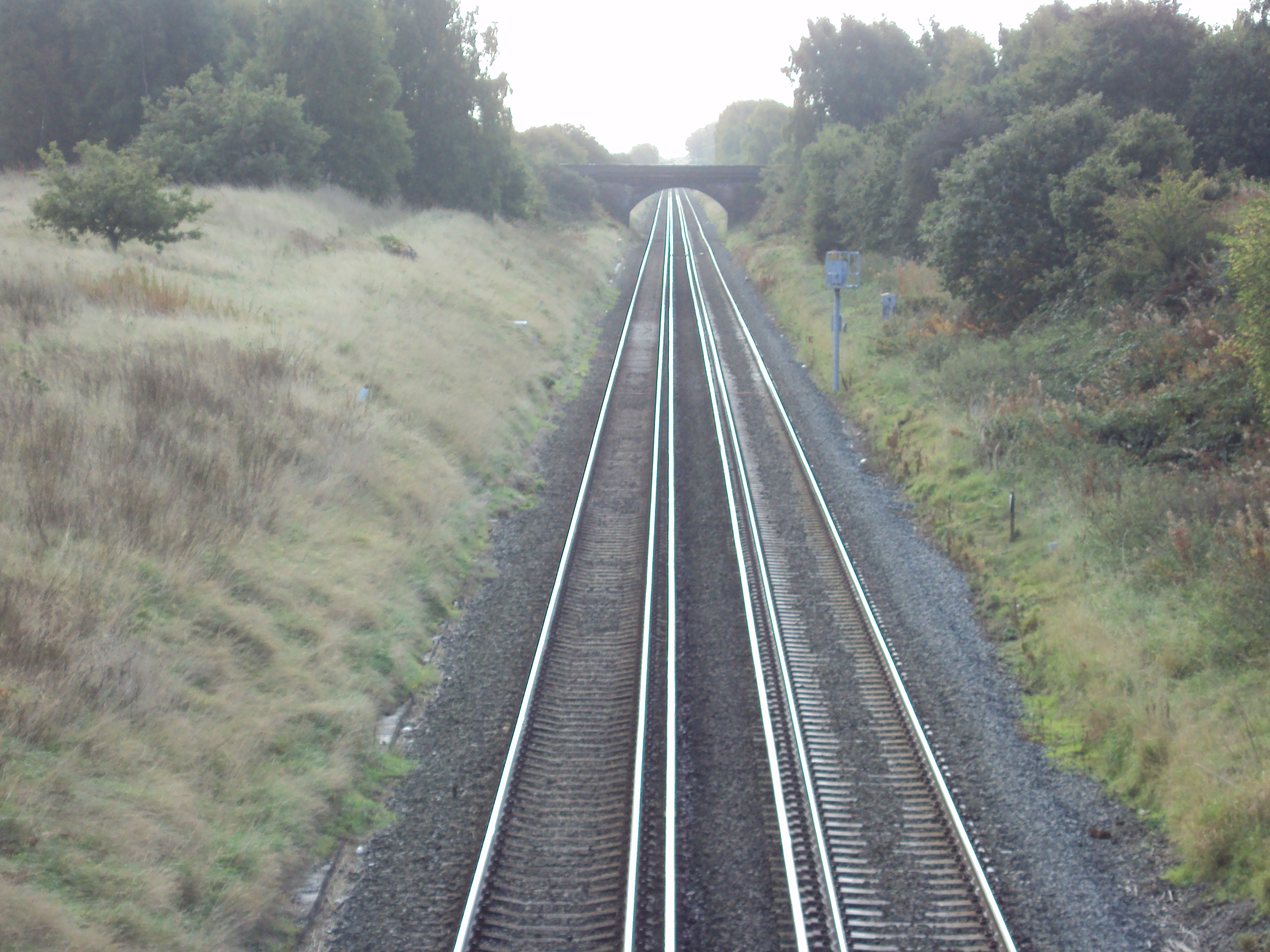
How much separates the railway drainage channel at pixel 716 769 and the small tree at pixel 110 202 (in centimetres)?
1242

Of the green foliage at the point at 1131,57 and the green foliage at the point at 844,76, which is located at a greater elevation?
the green foliage at the point at 844,76

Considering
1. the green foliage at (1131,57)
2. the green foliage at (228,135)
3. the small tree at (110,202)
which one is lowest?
the small tree at (110,202)

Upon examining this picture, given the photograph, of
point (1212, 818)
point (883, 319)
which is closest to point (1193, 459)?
point (1212, 818)

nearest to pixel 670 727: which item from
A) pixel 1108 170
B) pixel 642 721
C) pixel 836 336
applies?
pixel 642 721

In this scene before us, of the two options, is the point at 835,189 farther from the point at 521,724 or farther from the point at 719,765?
the point at 719,765

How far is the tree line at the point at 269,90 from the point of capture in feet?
111

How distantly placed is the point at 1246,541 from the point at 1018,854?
14.5 feet

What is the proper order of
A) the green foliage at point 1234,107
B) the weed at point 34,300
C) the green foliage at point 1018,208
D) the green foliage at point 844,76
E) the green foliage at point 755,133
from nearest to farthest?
the weed at point 34,300
the green foliage at point 1018,208
the green foliage at point 1234,107
the green foliage at point 844,76
the green foliage at point 755,133

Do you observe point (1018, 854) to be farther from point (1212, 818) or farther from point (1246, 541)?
point (1246, 541)

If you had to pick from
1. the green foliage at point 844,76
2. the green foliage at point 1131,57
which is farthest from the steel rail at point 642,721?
the green foliage at point 844,76

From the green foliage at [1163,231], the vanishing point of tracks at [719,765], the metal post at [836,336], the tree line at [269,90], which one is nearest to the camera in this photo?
the vanishing point of tracks at [719,765]

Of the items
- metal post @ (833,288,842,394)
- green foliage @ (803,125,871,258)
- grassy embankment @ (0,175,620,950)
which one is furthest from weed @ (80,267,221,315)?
green foliage @ (803,125,871,258)

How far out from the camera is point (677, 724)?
8406mm

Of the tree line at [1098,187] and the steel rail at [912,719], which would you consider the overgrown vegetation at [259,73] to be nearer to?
the tree line at [1098,187]
